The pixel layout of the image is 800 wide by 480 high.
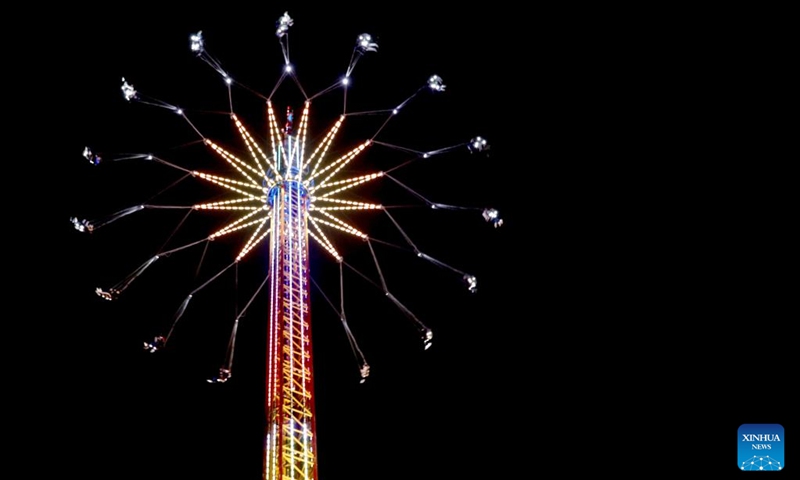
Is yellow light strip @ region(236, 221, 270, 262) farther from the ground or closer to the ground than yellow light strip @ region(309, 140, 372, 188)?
closer to the ground

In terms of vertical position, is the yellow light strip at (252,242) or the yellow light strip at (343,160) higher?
the yellow light strip at (343,160)

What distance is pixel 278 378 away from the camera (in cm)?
Answer: 2153

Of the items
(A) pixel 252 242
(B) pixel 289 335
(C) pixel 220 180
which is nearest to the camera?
(B) pixel 289 335

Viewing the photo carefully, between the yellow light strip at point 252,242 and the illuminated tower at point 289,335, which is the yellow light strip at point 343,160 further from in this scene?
the yellow light strip at point 252,242

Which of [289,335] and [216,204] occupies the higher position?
[216,204]

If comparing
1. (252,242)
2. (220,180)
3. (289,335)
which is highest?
(220,180)

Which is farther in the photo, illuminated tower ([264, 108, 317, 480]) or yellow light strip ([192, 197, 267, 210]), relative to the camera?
yellow light strip ([192, 197, 267, 210])

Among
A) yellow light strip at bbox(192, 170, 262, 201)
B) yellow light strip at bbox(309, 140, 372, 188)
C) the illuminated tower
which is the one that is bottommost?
the illuminated tower

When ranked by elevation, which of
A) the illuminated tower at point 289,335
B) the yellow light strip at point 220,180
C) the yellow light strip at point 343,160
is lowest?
the illuminated tower at point 289,335

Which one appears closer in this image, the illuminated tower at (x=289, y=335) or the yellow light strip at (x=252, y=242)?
the illuminated tower at (x=289, y=335)

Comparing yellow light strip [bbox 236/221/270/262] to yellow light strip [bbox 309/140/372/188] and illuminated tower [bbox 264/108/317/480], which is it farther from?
yellow light strip [bbox 309/140/372/188]

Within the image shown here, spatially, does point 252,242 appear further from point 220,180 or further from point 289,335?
point 289,335

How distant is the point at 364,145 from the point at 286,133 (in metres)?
2.00

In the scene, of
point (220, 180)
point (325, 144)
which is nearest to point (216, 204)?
point (220, 180)
